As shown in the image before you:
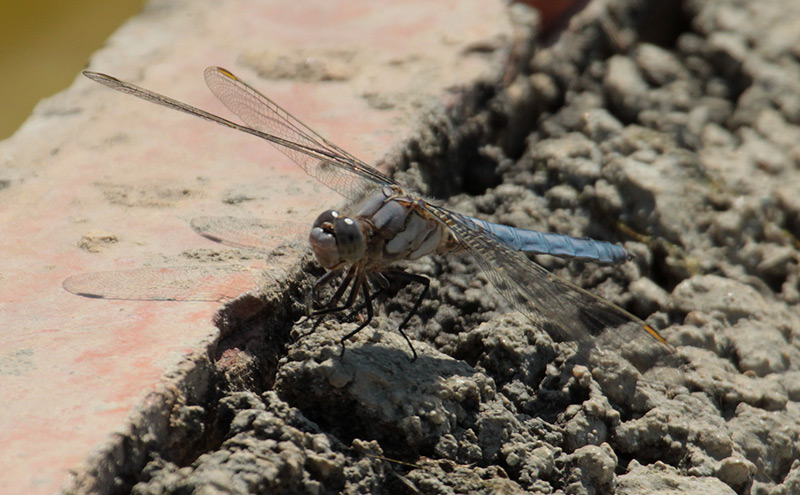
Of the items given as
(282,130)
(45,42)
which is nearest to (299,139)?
(282,130)

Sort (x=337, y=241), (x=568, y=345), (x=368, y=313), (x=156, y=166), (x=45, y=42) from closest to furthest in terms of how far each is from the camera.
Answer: (x=337, y=241)
(x=368, y=313)
(x=568, y=345)
(x=156, y=166)
(x=45, y=42)

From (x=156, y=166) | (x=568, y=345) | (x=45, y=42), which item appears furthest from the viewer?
(x=45, y=42)

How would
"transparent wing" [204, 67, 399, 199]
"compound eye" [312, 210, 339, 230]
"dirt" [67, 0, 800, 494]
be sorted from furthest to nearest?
"transparent wing" [204, 67, 399, 199] < "compound eye" [312, 210, 339, 230] < "dirt" [67, 0, 800, 494]

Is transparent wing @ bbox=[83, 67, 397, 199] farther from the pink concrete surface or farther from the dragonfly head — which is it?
the dragonfly head

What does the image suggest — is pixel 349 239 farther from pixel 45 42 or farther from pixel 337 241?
pixel 45 42

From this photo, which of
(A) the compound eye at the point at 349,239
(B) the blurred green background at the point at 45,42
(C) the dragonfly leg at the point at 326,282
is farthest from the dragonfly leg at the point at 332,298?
(B) the blurred green background at the point at 45,42

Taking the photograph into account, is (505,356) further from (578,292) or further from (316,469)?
(316,469)

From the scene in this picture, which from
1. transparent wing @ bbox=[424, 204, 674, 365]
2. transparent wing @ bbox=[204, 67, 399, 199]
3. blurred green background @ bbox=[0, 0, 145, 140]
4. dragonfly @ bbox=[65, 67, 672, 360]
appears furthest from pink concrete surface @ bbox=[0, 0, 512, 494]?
blurred green background @ bbox=[0, 0, 145, 140]
